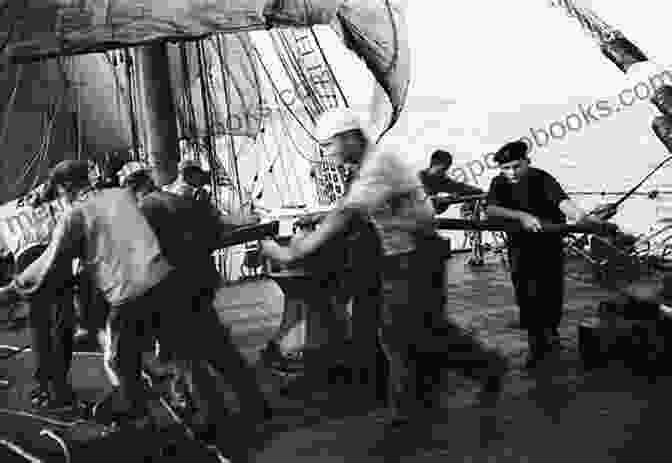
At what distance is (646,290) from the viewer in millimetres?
2895

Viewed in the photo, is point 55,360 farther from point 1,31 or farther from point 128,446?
point 1,31

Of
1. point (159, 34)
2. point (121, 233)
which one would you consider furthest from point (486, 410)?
point (159, 34)

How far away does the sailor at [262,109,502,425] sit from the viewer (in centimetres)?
204

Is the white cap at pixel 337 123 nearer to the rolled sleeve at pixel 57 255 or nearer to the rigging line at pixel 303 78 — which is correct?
the rolled sleeve at pixel 57 255

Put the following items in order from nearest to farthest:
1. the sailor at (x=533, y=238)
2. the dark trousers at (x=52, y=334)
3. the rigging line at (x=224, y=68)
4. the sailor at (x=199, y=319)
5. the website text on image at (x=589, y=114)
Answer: the sailor at (x=199, y=319) → the dark trousers at (x=52, y=334) → the sailor at (x=533, y=238) → the website text on image at (x=589, y=114) → the rigging line at (x=224, y=68)

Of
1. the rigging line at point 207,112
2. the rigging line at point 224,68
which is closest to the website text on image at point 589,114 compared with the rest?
the rigging line at point 207,112

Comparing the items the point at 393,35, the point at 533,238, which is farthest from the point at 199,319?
the point at 393,35

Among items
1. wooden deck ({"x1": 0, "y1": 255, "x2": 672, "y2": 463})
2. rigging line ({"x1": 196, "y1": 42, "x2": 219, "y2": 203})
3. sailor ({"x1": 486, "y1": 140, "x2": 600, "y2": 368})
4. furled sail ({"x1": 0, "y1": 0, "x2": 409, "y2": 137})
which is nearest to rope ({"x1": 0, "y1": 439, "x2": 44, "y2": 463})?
wooden deck ({"x1": 0, "y1": 255, "x2": 672, "y2": 463})

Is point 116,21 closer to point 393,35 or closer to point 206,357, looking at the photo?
point 206,357

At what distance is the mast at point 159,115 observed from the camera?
4.36 metres

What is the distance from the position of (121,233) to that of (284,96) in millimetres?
6996

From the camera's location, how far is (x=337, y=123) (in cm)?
209

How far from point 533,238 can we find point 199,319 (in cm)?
162

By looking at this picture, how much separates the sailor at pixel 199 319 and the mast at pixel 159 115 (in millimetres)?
1905
